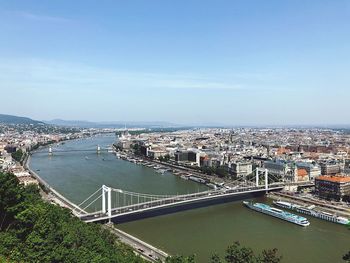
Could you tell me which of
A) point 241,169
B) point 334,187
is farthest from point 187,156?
point 334,187

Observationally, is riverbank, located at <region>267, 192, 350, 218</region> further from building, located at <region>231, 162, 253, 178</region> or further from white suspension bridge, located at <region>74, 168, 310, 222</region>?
building, located at <region>231, 162, 253, 178</region>

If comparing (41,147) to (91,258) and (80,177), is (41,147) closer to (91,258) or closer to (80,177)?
(80,177)

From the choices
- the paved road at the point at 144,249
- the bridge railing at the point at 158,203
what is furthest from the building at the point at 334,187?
the paved road at the point at 144,249

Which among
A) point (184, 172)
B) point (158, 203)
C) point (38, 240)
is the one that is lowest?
point (184, 172)

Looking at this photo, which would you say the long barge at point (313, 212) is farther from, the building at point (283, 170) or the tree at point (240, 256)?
the tree at point (240, 256)

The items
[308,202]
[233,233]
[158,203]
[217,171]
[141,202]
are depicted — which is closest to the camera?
[233,233]

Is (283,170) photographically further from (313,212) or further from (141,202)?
(141,202)

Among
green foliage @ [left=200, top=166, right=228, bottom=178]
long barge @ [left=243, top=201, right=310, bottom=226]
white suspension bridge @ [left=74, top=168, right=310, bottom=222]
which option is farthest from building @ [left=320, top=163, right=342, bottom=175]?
long barge @ [left=243, top=201, right=310, bottom=226]
